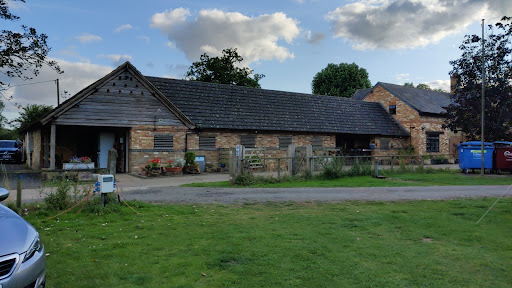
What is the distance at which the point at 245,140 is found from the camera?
24.3m

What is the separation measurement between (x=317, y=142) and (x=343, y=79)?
3247cm

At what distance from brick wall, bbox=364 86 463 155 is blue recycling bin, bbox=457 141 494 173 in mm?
9854

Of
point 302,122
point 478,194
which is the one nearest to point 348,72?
point 302,122

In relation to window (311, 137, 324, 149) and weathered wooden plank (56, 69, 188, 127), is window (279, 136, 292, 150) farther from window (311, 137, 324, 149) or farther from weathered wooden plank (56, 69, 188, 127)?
weathered wooden plank (56, 69, 188, 127)

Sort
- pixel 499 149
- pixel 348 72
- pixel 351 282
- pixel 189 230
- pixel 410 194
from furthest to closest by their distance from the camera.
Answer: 1. pixel 348 72
2. pixel 499 149
3. pixel 410 194
4. pixel 189 230
5. pixel 351 282

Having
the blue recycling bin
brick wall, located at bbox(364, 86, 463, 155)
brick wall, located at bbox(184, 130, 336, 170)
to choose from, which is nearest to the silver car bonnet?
brick wall, located at bbox(184, 130, 336, 170)

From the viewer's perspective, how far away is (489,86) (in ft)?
76.2

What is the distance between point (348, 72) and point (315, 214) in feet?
169

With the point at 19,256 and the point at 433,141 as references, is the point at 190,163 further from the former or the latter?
the point at 433,141

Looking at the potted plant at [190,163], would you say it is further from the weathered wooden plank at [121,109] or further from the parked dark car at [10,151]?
the parked dark car at [10,151]

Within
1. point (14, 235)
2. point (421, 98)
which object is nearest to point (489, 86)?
point (421, 98)

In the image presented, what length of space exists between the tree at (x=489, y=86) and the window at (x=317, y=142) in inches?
371

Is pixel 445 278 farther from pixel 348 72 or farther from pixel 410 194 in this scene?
pixel 348 72

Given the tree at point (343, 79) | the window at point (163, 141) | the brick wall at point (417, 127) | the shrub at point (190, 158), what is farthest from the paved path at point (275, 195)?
the tree at point (343, 79)
